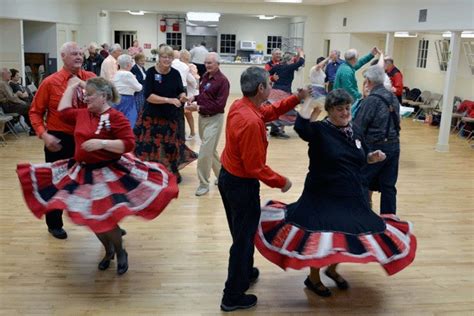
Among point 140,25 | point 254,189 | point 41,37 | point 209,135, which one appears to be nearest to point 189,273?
A: point 254,189

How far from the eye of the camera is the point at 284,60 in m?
10.1

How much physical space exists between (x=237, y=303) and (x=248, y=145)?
3.68ft

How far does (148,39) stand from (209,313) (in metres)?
18.5

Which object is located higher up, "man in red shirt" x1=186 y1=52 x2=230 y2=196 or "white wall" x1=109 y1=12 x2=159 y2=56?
"white wall" x1=109 y1=12 x2=159 y2=56

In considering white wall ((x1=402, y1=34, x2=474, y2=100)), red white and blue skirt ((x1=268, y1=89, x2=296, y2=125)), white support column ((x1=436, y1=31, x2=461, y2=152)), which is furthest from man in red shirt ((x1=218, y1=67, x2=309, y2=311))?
white wall ((x1=402, y1=34, x2=474, y2=100))

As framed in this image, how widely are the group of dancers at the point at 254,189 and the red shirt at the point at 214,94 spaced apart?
2.00m

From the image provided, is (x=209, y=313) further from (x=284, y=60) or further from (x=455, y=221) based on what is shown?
(x=284, y=60)

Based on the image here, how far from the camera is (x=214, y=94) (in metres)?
5.81

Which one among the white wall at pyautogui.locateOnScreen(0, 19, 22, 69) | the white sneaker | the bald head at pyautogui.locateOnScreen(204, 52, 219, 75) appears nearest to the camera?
the bald head at pyautogui.locateOnScreen(204, 52, 219, 75)

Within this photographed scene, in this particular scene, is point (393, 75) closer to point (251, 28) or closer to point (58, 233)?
point (58, 233)

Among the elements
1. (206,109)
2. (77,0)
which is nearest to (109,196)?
(206,109)

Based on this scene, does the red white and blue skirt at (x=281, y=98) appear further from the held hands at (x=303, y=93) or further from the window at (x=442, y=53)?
the held hands at (x=303, y=93)

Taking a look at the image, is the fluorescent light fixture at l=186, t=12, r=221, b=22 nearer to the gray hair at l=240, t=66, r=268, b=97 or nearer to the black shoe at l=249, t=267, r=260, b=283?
the black shoe at l=249, t=267, r=260, b=283

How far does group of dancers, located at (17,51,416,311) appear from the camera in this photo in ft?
10.7
